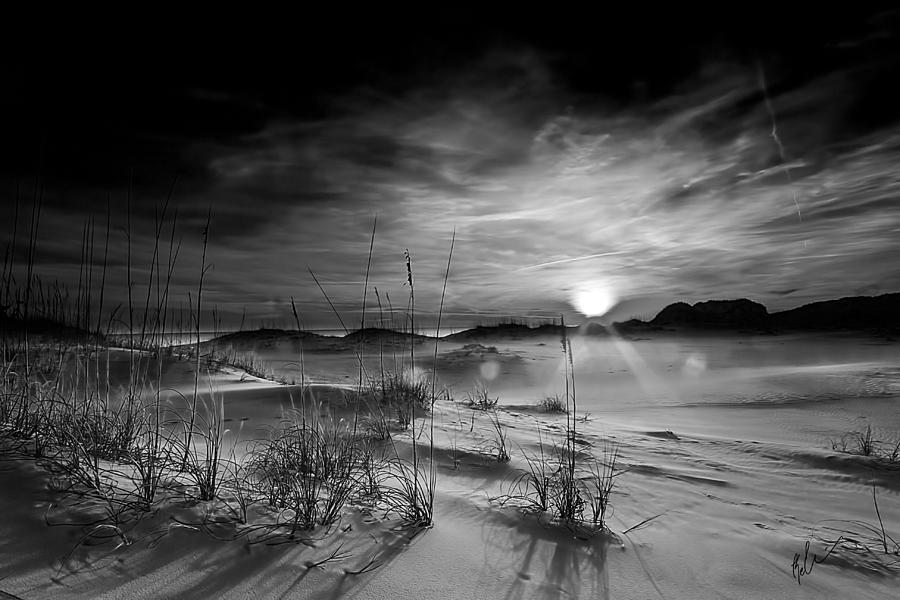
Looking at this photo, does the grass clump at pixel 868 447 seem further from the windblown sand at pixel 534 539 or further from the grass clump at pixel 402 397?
the grass clump at pixel 402 397

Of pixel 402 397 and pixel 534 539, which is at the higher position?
pixel 402 397

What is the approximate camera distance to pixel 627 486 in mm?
2666

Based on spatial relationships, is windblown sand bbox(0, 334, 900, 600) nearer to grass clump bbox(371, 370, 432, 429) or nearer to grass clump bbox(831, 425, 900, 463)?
grass clump bbox(831, 425, 900, 463)

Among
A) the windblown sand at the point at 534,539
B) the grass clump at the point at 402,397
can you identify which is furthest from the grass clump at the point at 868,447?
the grass clump at the point at 402,397

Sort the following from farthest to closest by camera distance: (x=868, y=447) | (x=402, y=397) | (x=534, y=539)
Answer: (x=402, y=397) → (x=868, y=447) → (x=534, y=539)

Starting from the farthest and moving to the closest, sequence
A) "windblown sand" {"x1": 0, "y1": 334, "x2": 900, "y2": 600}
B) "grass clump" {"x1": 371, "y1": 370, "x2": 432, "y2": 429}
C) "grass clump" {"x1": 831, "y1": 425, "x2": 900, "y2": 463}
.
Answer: "grass clump" {"x1": 371, "y1": 370, "x2": 432, "y2": 429} → "grass clump" {"x1": 831, "y1": 425, "x2": 900, "y2": 463} → "windblown sand" {"x1": 0, "y1": 334, "x2": 900, "y2": 600}

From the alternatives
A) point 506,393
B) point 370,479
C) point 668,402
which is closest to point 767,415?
point 668,402

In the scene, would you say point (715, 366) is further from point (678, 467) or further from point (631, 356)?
point (678, 467)

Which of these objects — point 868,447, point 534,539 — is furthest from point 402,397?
point 868,447

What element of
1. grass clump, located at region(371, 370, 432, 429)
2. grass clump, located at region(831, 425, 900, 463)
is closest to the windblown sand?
grass clump, located at region(831, 425, 900, 463)

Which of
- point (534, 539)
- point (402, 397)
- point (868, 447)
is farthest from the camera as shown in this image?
point (402, 397)

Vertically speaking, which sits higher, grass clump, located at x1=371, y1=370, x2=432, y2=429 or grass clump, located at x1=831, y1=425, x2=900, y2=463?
grass clump, located at x1=371, y1=370, x2=432, y2=429

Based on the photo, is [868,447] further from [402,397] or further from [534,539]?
[402,397]

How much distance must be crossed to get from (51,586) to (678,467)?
3.30 meters
